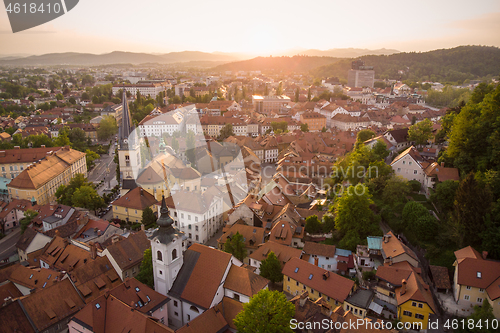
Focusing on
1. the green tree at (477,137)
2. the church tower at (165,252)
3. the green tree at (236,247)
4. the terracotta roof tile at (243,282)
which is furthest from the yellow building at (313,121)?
the church tower at (165,252)

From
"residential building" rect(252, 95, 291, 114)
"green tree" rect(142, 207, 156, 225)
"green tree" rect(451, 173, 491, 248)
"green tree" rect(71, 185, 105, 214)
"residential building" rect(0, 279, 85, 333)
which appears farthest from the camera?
"residential building" rect(252, 95, 291, 114)

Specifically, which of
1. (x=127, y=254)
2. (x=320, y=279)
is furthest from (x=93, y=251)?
(x=320, y=279)

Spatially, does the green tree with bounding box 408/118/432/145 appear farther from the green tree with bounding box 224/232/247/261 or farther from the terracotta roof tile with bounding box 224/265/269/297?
the terracotta roof tile with bounding box 224/265/269/297

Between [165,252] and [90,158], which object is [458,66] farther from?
[165,252]

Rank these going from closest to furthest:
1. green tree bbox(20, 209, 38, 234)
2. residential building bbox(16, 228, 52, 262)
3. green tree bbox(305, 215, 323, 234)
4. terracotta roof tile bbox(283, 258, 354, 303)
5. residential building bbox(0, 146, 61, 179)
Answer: terracotta roof tile bbox(283, 258, 354, 303) → residential building bbox(16, 228, 52, 262) → green tree bbox(305, 215, 323, 234) → green tree bbox(20, 209, 38, 234) → residential building bbox(0, 146, 61, 179)

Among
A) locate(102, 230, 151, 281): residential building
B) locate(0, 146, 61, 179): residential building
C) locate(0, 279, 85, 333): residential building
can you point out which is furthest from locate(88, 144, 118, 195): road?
locate(0, 279, 85, 333): residential building
